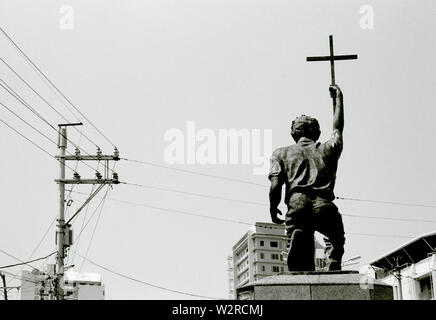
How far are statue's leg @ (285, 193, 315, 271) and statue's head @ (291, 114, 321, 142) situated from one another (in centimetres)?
91

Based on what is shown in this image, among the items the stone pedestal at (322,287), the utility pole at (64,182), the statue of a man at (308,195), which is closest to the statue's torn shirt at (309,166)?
the statue of a man at (308,195)

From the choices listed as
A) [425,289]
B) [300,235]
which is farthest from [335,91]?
[425,289]

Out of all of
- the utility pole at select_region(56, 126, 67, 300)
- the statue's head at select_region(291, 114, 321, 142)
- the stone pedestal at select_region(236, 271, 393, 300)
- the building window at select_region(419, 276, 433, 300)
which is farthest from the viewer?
the building window at select_region(419, 276, 433, 300)

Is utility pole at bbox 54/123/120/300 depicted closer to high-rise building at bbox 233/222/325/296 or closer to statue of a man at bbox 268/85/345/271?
statue of a man at bbox 268/85/345/271

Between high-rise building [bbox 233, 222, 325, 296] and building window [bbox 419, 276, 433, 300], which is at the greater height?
high-rise building [bbox 233, 222, 325, 296]

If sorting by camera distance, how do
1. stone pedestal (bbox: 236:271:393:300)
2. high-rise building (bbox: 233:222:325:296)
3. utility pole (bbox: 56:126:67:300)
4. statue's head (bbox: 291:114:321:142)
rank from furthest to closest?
high-rise building (bbox: 233:222:325:296)
utility pole (bbox: 56:126:67:300)
statue's head (bbox: 291:114:321:142)
stone pedestal (bbox: 236:271:393:300)

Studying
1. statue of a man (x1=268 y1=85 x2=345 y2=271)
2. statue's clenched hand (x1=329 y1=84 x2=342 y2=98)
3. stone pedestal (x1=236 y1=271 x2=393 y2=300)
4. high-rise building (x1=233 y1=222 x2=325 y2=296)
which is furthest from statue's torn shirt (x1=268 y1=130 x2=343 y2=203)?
high-rise building (x1=233 y1=222 x2=325 y2=296)

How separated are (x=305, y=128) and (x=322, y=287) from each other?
218 cm

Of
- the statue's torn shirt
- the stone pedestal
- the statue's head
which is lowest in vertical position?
the stone pedestal

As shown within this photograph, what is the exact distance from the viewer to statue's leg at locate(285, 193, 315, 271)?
701 cm

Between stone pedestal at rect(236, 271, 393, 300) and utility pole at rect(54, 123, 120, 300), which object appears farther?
utility pole at rect(54, 123, 120, 300)

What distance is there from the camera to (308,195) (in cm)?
713
